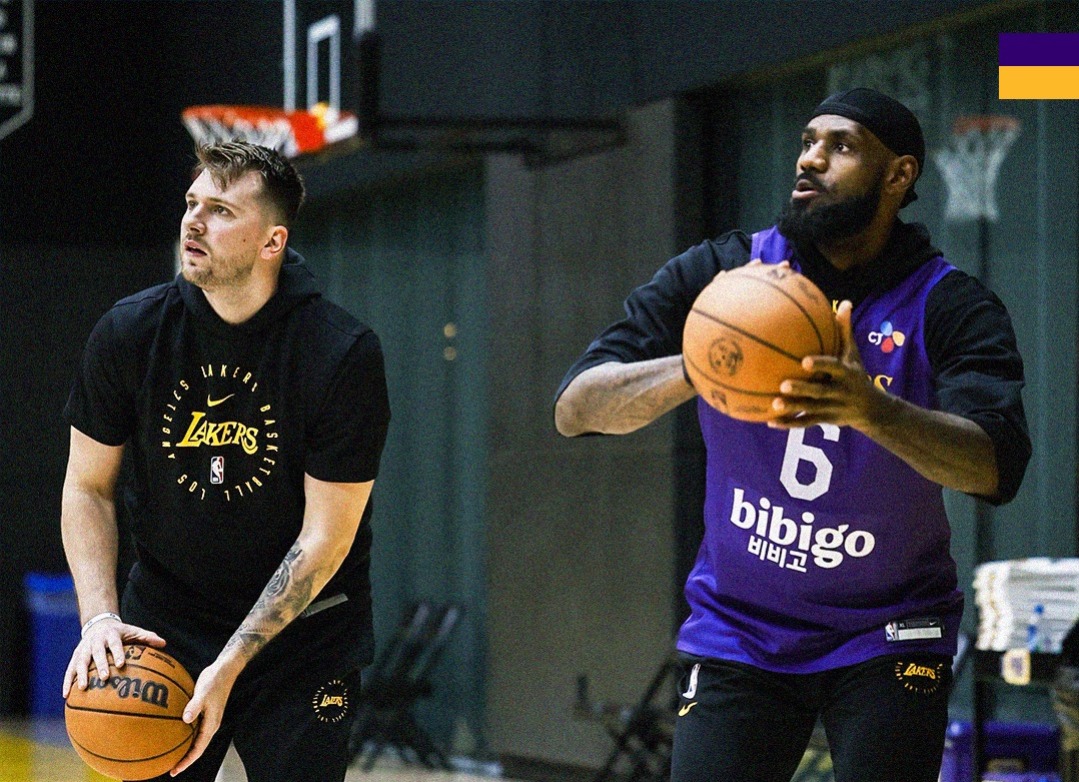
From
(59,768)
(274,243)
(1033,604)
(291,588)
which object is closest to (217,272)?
(274,243)

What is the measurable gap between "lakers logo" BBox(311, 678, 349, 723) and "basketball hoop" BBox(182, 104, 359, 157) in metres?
7.31

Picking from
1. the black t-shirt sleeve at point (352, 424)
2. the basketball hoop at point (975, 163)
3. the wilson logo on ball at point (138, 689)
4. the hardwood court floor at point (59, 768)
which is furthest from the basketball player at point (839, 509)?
the hardwood court floor at point (59, 768)

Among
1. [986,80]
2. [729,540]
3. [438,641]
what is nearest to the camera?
[729,540]

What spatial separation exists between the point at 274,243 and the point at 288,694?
3.65 feet

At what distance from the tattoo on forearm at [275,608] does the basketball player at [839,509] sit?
0.84m

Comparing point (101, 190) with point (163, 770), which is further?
point (101, 190)

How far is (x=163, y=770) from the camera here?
425 cm

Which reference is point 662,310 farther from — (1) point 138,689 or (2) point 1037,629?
(2) point 1037,629

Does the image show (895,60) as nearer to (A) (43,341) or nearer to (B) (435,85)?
(B) (435,85)

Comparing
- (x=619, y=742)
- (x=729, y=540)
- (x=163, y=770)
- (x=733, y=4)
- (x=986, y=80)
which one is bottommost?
(x=619, y=742)

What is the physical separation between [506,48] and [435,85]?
0.55 meters

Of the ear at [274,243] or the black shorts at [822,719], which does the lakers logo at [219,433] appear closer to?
the ear at [274,243]

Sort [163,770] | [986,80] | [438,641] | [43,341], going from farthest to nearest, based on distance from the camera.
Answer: [43,341]
[438,641]
[986,80]
[163,770]

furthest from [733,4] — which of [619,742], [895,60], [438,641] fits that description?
[438,641]
